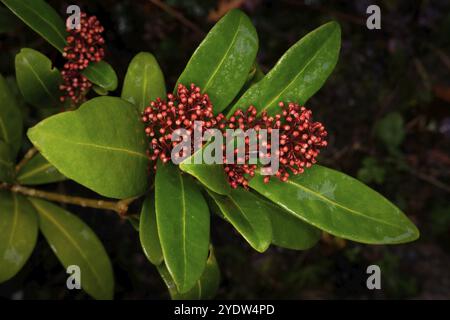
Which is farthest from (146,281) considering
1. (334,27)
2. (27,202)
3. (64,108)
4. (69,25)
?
(334,27)

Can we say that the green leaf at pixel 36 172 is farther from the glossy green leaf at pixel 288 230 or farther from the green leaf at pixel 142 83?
the glossy green leaf at pixel 288 230

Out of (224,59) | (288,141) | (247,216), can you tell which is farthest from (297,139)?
(224,59)

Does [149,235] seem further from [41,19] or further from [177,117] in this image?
[41,19]

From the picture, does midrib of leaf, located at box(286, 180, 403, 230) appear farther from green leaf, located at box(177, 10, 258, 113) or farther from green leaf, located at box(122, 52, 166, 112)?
green leaf, located at box(122, 52, 166, 112)

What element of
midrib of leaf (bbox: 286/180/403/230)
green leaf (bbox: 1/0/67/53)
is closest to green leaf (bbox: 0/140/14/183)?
green leaf (bbox: 1/0/67/53)

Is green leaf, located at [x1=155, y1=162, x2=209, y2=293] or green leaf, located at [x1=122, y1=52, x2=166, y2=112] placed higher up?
green leaf, located at [x1=122, y1=52, x2=166, y2=112]

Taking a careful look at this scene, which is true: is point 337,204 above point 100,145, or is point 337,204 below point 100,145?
below
